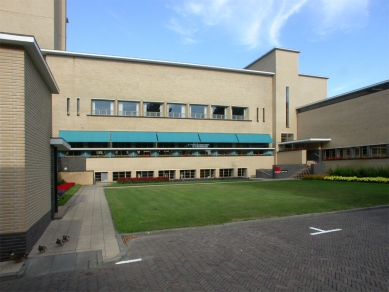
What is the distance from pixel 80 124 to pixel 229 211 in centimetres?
2528

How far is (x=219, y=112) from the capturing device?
1499 inches

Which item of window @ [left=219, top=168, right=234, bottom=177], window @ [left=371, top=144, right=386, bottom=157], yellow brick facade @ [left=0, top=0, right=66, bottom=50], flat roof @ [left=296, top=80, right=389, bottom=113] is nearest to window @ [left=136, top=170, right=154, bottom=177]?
window @ [left=219, top=168, right=234, bottom=177]

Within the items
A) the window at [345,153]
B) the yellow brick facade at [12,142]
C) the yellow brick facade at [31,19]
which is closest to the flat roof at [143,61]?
the yellow brick facade at [31,19]

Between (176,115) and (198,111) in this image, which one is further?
(198,111)

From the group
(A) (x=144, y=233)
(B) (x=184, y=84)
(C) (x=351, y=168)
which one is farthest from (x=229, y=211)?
(B) (x=184, y=84)

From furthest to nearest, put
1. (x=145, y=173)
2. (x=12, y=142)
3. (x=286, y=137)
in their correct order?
(x=286, y=137) < (x=145, y=173) < (x=12, y=142)

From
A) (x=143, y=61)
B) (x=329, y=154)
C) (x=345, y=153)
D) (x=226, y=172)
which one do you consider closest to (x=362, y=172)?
(x=345, y=153)

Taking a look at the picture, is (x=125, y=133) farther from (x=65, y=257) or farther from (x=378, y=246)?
(x=378, y=246)

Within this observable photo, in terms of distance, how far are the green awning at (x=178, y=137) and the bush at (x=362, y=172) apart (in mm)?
15793

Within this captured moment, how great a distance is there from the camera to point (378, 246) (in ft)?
23.1

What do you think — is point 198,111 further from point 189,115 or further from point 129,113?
point 129,113

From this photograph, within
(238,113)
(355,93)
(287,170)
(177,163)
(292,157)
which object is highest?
(355,93)

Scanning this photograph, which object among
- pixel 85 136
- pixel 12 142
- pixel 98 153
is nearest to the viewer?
pixel 12 142

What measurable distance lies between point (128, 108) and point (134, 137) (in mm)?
4083
